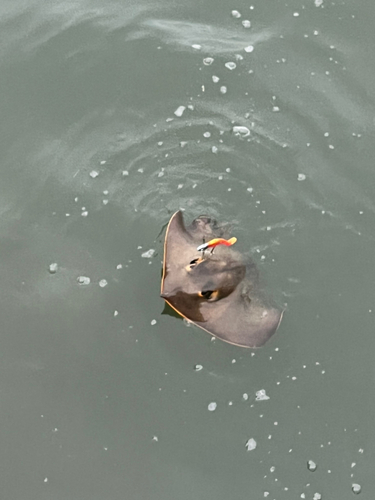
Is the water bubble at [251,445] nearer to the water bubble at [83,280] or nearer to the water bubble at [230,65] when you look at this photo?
the water bubble at [83,280]

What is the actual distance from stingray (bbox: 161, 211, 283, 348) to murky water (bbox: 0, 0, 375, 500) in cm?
55

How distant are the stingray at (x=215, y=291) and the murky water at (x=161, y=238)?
1.82 ft

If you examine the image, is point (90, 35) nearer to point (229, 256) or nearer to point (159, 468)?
point (229, 256)

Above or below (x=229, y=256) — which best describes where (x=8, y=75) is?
above

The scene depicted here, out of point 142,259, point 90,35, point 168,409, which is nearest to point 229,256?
point 142,259

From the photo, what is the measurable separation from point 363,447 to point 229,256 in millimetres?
2510

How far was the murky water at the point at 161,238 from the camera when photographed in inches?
231

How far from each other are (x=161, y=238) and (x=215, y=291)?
1.26 meters

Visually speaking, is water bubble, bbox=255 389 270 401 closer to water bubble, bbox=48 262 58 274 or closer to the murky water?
the murky water

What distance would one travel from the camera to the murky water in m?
5.88

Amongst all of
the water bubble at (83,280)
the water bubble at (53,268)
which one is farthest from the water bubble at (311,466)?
the water bubble at (53,268)

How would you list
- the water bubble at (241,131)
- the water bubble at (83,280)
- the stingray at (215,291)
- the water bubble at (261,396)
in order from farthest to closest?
the water bubble at (241,131)
the water bubble at (83,280)
the water bubble at (261,396)
the stingray at (215,291)

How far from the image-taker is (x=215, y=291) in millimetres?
5609

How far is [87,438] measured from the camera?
19.4ft
